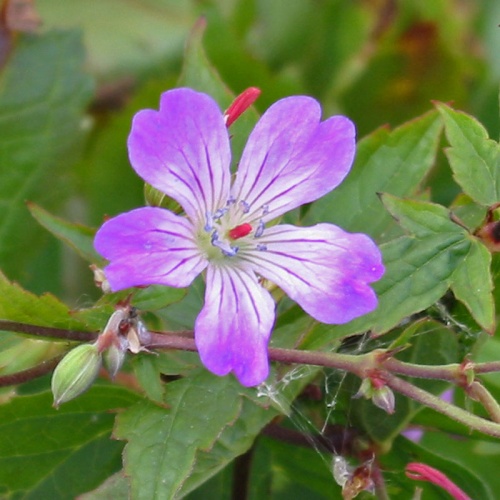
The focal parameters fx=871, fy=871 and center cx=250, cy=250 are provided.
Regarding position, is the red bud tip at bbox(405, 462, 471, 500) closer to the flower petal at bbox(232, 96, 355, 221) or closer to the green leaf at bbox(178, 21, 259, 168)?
the flower petal at bbox(232, 96, 355, 221)

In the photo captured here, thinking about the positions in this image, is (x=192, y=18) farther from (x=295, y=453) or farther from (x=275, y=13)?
(x=295, y=453)

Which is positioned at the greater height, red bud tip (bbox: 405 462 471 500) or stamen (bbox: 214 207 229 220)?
stamen (bbox: 214 207 229 220)

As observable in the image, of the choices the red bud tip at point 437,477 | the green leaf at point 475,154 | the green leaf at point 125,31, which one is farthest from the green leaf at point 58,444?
the green leaf at point 125,31

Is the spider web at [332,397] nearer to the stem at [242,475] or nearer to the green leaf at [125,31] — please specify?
the stem at [242,475]

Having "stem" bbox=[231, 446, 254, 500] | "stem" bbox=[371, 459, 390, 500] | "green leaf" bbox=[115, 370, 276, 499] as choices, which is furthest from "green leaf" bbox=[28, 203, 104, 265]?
"stem" bbox=[371, 459, 390, 500]

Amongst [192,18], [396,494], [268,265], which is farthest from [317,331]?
[192,18]

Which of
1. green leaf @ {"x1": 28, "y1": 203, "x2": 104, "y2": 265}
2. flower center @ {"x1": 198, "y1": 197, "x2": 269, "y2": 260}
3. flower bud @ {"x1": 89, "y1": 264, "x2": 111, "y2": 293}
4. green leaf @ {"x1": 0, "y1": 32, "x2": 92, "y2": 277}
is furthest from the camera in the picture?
green leaf @ {"x1": 0, "y1": 32, "x2": 92, "y2": 277}
